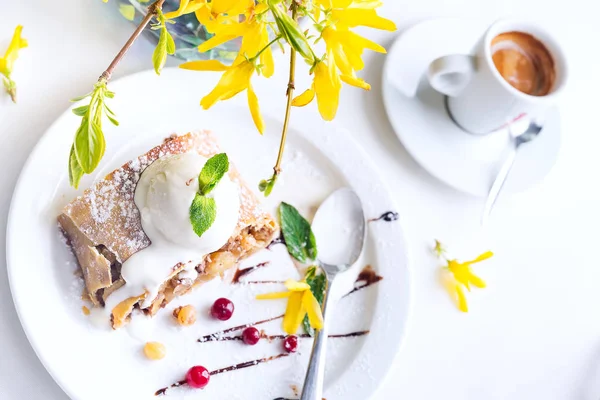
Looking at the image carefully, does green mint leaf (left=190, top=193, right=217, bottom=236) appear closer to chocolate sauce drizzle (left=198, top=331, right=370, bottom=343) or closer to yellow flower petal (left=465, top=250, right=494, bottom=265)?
chocolate sauce drizzle (left=198, top=331, right=370, bottom=343)

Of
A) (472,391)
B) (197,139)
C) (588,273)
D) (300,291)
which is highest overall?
(197,139)

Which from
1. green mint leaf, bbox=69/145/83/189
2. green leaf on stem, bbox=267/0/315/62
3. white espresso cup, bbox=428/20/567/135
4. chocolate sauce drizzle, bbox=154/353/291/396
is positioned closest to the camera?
green leaf on stem, bbox=267/0/315/62

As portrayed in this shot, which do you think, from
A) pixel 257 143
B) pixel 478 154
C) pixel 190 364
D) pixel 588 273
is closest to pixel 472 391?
pixel 588 273

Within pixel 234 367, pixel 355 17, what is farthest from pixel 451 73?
pixel 234 367

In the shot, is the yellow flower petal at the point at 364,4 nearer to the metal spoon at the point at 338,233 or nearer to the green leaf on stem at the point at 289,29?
the green leaf on stem at the point at 289,29

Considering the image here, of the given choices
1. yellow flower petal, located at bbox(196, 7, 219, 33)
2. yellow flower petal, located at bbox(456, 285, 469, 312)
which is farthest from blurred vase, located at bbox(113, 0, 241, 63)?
yellow flower petal, located at bbox(456, 285, 469, 312)

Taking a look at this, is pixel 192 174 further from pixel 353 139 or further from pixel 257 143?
pixel 353 139
